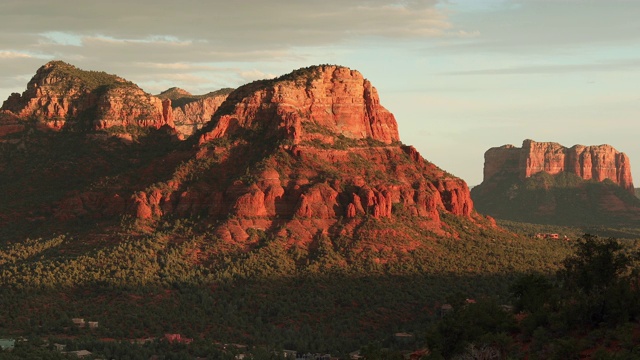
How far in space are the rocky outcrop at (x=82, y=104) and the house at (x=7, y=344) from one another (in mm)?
68565

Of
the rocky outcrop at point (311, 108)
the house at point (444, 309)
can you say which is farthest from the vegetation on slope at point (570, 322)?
the rocky outcrop at point (311, 108)

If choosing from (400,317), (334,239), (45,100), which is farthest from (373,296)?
(45,100)

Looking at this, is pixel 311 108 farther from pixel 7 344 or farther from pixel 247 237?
pixel 7 344

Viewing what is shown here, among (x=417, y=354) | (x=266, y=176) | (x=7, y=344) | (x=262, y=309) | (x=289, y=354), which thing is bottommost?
(x=289, y=354)

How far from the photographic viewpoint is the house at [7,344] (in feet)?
326

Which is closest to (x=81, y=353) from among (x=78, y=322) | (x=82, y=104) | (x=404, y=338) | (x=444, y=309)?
(x=78, y=322)

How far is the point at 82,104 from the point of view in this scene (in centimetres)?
17700

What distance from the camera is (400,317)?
123m

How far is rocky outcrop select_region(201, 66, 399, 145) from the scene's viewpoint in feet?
503

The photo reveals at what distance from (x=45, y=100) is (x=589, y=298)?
120 meters

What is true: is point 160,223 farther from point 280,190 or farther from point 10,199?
point 10,199

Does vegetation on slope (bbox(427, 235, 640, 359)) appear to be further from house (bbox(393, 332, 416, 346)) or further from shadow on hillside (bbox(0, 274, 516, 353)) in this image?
shadow on hillside (bbox(0, 274, 516, 353))

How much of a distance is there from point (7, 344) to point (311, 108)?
65.1m

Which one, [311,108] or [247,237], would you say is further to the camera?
[311,108]
